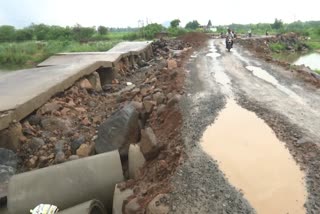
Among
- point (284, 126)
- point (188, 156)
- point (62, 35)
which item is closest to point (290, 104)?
point (284, 126)

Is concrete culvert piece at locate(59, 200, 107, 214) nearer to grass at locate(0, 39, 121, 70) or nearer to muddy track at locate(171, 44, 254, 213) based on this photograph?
muddy track at locate(171, 44, 254, 213)

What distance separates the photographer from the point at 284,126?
7.22 m

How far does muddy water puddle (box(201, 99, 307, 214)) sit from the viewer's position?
15.9ft

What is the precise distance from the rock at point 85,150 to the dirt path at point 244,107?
205 centimetres

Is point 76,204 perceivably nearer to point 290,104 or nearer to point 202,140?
point 202,140

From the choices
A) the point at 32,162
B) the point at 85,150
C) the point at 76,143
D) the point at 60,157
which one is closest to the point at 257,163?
the point at 85,150

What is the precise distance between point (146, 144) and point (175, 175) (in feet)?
4.12

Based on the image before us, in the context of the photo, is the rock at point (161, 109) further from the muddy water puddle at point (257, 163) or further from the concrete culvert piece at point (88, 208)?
the concrete culvert piece at point (88, 208)

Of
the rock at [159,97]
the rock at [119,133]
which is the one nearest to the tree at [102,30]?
the rock at [159,97]

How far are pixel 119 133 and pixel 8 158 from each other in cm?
249

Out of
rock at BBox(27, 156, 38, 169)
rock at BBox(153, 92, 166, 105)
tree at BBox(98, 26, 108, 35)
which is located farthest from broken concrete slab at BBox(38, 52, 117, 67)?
tree at BBox(98, 26, 108, 35)

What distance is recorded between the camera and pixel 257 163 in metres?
5.82

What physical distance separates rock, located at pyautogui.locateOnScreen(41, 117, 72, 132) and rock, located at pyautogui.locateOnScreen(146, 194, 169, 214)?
200 inches

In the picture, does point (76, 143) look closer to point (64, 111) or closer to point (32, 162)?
point (32, 162)
